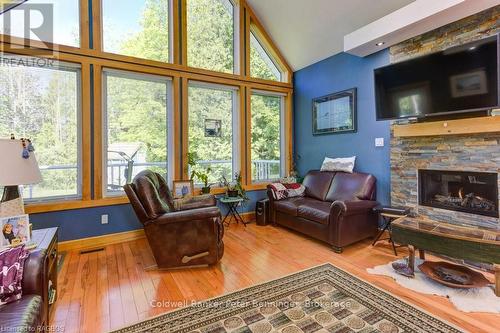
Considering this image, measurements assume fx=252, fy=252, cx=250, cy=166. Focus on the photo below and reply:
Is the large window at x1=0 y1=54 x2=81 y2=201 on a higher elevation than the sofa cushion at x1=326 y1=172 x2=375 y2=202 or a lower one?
higher

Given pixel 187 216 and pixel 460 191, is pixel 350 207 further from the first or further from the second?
pixel 187 216

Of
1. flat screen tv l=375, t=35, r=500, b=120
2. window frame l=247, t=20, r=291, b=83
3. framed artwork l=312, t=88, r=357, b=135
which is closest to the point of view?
flat screen tv l=375, t=35, r=500, b=120

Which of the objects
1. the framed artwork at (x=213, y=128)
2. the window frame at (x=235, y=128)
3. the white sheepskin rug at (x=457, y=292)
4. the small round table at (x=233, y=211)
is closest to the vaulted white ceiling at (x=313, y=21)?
the window frame at (x=235, y=128)

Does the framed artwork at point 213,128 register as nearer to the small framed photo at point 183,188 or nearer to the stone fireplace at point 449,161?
the small framed photo at point 183,188

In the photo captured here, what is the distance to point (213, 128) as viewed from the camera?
4305 mm

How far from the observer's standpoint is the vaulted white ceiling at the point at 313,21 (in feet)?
10.9

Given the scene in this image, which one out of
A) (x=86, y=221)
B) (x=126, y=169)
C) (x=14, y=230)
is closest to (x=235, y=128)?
(x=126, y=169)

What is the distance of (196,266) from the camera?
2.61 m

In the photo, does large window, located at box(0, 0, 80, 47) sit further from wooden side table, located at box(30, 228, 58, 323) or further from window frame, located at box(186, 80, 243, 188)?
wooden side table, located at box(30, 228, 58, 323)

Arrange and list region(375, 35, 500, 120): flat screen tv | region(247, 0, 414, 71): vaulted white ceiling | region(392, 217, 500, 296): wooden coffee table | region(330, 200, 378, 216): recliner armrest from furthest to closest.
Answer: region(247, 0, 414, 71): vaulted white ceiling < region(330, 200, 378, 216): recliner armrest < region(375, 35, 500, 120): flat screen tv < region(392, 217, 500, 296): wooden coffee table

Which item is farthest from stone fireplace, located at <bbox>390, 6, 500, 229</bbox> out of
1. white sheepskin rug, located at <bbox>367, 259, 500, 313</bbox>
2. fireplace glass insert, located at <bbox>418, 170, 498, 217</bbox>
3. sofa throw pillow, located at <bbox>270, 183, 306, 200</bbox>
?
sofa throw pillow, located at <bbox>270, 183, 306, 200</bbox>

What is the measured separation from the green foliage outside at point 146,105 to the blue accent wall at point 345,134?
Result: 0.56m

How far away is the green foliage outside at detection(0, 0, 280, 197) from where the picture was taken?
3.10 meters

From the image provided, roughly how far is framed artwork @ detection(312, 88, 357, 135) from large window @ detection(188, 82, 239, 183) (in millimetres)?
1485
